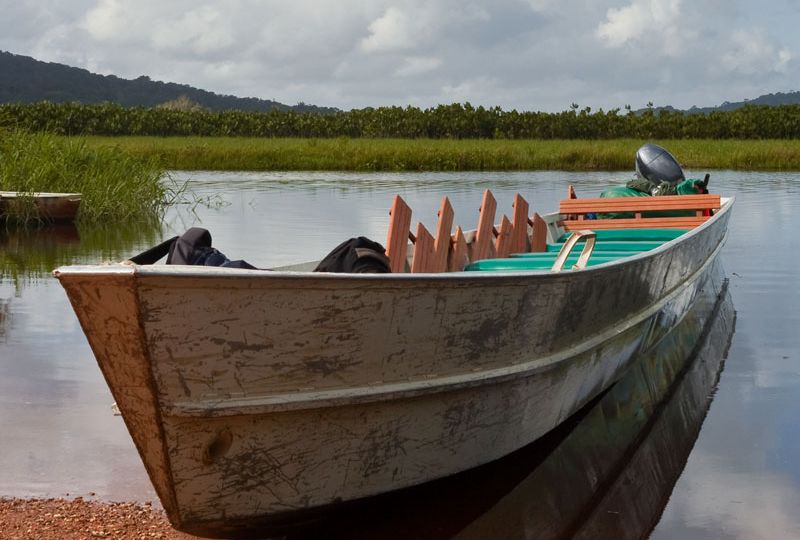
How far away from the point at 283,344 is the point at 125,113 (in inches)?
2162

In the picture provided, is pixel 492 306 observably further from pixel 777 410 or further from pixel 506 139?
pixel 506 139

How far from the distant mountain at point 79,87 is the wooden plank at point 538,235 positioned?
424 ft

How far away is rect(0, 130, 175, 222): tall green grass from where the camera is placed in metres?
16.3

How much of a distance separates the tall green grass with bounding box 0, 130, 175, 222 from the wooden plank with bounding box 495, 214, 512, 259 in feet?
31.4

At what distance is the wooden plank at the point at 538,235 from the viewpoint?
9.03m

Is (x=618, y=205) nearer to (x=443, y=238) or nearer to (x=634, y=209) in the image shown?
(x=634, y=209)

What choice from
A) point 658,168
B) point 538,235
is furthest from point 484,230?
point 658,168

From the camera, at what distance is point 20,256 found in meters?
13.3

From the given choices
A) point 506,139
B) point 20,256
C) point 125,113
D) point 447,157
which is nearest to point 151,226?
point 20,256

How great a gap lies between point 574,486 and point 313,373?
186 cm

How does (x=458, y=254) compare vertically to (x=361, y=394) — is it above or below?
above

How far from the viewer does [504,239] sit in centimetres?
841

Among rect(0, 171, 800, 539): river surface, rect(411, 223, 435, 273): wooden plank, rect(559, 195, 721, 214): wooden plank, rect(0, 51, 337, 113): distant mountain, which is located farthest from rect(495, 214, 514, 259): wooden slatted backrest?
rect(0, 51, 337, 113): distant mountain

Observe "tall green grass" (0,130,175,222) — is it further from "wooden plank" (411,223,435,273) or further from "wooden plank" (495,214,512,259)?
"wooden plank" (411,223,435,273)
